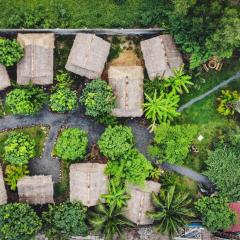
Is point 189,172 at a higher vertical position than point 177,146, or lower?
lower

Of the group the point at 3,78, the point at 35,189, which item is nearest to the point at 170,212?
the point at 35,189

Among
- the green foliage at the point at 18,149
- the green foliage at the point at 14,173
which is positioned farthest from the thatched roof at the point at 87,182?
the green foliage at the point at 14,173

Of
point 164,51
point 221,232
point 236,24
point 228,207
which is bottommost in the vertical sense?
point 221,232

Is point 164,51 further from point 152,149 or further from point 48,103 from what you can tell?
point 48,103

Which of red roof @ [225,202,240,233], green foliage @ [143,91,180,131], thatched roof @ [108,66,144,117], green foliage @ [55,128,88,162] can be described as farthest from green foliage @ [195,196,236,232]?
green foliage @ [55,128,88,162]

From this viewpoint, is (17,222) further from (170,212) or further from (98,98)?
(170,212)

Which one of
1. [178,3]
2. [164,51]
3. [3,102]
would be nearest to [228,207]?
[164,51]
